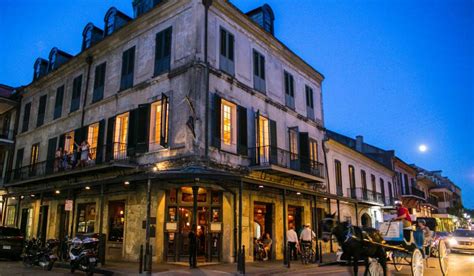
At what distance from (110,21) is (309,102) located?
41.1 ft

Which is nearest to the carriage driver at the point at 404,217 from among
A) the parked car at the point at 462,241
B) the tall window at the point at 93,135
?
the parked car at the point at 462,241

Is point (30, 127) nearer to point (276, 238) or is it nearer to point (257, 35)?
point (257, 35)

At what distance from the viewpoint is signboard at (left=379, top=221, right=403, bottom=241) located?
A: 9.70 meters

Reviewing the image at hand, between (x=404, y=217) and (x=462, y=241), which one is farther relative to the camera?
(x=462, y=241)

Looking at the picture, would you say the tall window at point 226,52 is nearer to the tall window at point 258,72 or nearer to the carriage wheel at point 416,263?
the tall window at point 258,72

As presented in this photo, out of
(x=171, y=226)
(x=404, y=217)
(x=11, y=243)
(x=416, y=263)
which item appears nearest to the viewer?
(x=416, y=263)

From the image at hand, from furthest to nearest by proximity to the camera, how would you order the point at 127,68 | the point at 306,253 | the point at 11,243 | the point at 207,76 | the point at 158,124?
the point at 127,68
the point at 11,243
the point at 158,124
the point at 306,253
the point at 207,76

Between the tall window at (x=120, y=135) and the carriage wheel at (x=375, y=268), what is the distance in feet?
38.7

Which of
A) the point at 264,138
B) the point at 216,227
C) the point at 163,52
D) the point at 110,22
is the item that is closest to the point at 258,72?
the point at 264,138

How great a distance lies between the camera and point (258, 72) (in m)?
18.3

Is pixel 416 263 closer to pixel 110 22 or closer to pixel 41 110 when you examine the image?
pixel 110 22

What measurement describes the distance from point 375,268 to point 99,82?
16281 mm

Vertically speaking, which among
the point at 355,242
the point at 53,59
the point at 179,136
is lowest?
the point at 355,242

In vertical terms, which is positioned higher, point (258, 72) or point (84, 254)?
point (258, 72)
